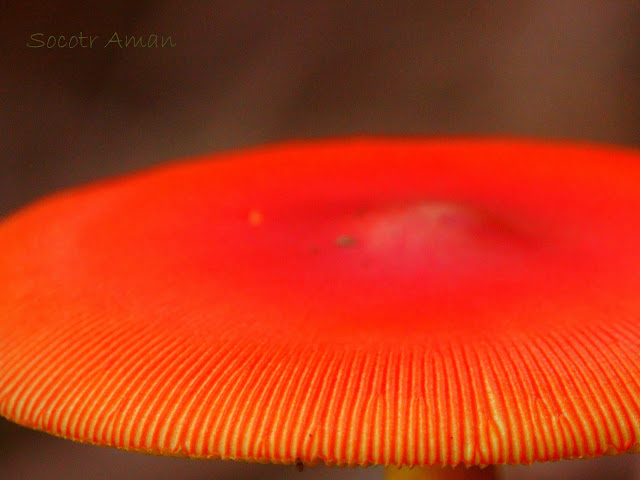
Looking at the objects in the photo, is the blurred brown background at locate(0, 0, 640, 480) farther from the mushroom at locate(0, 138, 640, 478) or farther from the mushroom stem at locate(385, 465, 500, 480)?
the mushroom stem at locate(385, 465, 500, 480)

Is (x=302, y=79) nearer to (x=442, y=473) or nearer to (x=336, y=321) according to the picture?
(x=442, y=473)

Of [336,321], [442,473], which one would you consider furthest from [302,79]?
[336,321]

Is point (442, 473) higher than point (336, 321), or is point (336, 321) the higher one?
point (336, 321)

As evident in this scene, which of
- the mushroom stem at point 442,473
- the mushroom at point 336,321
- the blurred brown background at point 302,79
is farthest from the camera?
the blurred brown background at point 302,79

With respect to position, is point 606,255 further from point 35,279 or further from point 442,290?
point 35,279

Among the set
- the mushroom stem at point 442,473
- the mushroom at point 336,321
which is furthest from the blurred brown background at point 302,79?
the mushroom stem at point 442,473

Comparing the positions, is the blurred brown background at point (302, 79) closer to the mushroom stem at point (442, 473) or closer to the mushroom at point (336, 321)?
the mushroom at point (336, 321)
